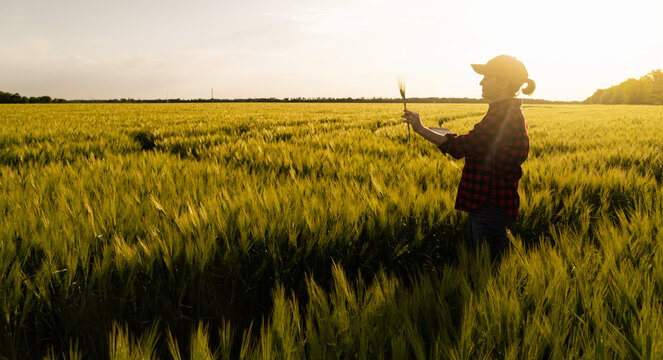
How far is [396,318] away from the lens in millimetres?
937

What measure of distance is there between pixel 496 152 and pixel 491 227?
0.44 metres

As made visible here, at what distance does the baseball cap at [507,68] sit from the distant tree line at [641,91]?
11508 cm

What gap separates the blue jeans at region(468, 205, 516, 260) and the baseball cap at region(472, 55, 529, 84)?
0.78 m

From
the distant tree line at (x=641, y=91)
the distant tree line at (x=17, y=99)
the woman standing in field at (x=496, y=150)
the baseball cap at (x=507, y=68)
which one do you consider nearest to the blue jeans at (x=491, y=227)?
the woman standing in field at (x=496, y=150)

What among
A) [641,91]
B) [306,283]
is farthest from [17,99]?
[641,91]

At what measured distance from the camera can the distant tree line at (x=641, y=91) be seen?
84.4 m

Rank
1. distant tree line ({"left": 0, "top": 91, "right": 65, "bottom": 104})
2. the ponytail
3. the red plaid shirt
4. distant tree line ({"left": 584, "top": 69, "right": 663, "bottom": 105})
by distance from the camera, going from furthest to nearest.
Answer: distant tree line ({"left": 584, "top": 69, "right": 663, "bottom": 105})
distant tree line ({"left": 0, "top": 91, "right": 65, "bottom": 104})
the ponytail
the red plaid shirt

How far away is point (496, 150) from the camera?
75.4 inches

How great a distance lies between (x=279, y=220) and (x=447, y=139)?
3.62 feet

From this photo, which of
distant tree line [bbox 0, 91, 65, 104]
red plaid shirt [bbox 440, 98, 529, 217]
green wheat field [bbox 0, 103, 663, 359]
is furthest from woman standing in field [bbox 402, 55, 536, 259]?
distant tree line [bbox 0, 91, 65, 104]

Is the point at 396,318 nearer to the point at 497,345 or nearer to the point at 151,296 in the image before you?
the point at 497,345

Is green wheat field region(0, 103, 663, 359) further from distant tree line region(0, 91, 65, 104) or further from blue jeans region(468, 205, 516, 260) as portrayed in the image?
distant tree line region(0, 91, 65, 104)

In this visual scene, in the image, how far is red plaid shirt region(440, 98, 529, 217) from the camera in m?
1.90

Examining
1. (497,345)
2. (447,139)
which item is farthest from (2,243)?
(447,139)
